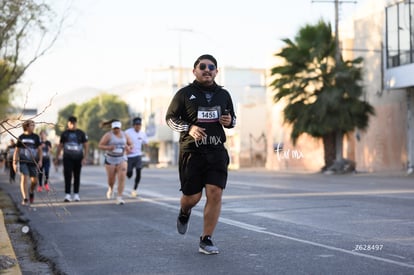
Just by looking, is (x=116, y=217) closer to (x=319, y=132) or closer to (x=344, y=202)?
(x=344, y=202)

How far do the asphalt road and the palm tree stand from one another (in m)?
19.4

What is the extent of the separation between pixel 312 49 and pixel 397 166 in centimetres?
781

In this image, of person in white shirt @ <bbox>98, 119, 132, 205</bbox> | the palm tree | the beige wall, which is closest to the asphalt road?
person in white shirt @ <bbox>98, 119, 132, 205</bbox>

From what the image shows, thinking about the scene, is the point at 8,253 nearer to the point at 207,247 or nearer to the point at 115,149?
the point at 207,247

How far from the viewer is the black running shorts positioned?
737cm

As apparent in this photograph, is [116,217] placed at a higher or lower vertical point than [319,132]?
lower

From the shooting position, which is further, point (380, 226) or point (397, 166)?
point (397, 166)

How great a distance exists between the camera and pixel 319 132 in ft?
112

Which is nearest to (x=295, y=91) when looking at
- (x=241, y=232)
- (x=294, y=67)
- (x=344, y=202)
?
(x=294, y=67)

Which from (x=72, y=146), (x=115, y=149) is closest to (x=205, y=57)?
(x=115, y=149)

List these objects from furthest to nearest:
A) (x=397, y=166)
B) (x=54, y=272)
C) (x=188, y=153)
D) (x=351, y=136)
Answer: (x=351, y=136) < (x=397, y=166) < (x=188, y=153) < (x=54, y=272)

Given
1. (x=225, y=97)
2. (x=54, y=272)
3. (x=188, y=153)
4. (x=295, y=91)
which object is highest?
(x=295, y=91)

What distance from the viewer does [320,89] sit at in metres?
34.2

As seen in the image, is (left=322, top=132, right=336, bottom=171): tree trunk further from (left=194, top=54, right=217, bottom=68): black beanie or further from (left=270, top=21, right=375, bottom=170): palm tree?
(left=194, top=54, right=217, bottom=68): black beanie
